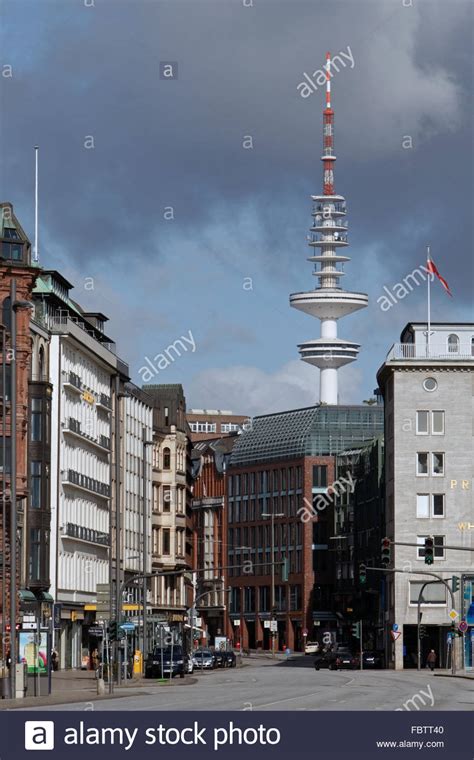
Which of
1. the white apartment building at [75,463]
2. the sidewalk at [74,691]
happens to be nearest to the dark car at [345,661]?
the white apartment building at [75,463]

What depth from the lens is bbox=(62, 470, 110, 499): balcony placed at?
120 metres

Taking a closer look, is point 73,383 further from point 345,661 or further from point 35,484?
point 345,661

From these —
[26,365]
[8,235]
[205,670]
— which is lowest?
[205,670]

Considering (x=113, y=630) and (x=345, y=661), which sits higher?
(x=113, y=630)

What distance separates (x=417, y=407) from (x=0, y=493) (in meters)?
54.0

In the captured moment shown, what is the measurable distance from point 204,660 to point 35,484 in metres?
28.5

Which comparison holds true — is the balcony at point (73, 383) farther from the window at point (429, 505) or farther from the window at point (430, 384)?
the window at point (429, 505)

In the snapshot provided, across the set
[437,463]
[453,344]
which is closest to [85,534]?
[437,463]

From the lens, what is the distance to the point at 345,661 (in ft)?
418

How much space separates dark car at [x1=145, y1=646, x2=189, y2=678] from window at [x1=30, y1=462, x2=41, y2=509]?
11.3 meters

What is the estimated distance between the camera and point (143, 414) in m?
159
